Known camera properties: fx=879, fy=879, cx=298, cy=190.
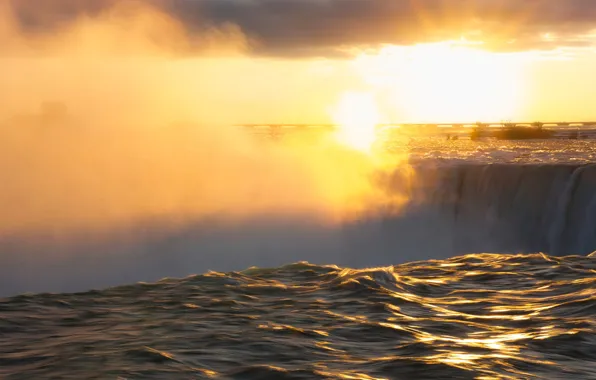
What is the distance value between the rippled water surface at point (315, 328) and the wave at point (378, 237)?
1454 cm

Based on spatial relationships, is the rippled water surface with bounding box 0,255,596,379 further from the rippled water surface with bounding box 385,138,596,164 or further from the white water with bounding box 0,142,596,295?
the rippled water surface with bounding box 385,138,596,164

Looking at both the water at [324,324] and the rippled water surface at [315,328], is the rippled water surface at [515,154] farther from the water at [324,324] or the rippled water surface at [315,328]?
the rippled water surface at [315,328]

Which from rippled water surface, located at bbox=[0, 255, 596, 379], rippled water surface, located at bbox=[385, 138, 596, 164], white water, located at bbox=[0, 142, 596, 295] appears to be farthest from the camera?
rippled water surface, located at bbox=[385, 138, 596, 164]

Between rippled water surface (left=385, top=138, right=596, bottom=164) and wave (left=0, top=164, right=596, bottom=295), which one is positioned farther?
rippled water surface (left=385, top=138, right=596, bottom=164)

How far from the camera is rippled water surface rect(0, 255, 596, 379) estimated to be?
422 inches

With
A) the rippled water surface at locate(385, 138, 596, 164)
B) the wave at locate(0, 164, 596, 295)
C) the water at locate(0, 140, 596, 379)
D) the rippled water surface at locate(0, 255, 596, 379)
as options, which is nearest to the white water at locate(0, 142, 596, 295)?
the wave at locate(0, 164, 596, 295)

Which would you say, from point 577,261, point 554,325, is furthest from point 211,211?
point 554,325

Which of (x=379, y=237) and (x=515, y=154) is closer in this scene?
(x=379, y=237)

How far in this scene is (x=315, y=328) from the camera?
12.8 metres

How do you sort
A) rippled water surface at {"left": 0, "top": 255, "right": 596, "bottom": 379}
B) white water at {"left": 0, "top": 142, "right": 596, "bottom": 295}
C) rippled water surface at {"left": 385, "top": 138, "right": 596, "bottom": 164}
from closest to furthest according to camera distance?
rippled water surface at {"left": 0, "top": 255, "right": 596, "bottom": 379}
white water at {"left": 0, "top": 142, "right": 596, "bottom": 295}
rippled water surface at {"left": 385, "top": 138, "right": 596, "bottom": 164}

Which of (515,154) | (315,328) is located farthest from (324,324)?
(515,154)

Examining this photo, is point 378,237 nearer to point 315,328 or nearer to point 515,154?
point 515,154

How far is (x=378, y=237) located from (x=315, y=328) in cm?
2380

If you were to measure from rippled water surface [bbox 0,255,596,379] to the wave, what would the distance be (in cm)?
1454
